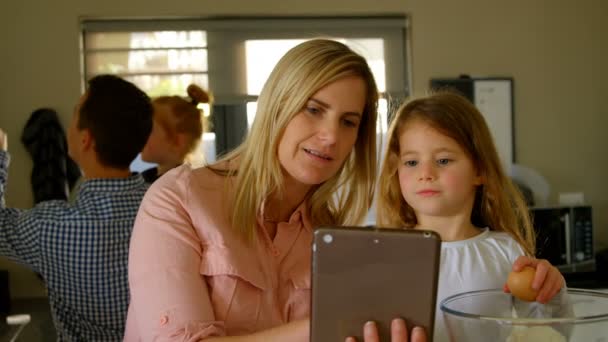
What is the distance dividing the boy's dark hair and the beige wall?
122 cm

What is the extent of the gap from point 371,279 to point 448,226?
59 centimetres

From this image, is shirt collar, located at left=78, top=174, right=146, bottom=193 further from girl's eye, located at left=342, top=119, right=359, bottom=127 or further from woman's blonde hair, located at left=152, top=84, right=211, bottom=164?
girl's eye, located at left=342, top=119, right=359, bottom=127

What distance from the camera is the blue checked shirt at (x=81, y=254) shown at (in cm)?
143

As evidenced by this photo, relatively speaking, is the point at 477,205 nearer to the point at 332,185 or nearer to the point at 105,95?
the point at 332,185

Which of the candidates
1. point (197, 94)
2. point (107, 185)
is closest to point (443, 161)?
point (107, 185)

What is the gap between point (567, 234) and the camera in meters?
2.77

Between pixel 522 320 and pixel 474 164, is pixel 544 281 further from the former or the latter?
pixel 474 164

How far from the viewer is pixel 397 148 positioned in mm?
1208

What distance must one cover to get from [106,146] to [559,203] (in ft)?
7.16

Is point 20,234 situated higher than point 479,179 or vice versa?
point 479,179

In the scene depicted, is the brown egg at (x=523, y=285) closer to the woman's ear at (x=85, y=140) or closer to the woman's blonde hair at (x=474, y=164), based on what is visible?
the woman's blonde hair at (x=474, y=164)

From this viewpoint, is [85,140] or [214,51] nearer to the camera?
[85,140]

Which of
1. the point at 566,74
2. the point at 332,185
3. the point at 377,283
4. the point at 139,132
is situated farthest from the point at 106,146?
the point at 566,74

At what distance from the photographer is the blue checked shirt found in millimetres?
1435
